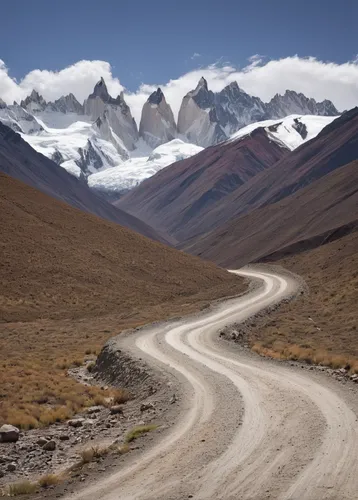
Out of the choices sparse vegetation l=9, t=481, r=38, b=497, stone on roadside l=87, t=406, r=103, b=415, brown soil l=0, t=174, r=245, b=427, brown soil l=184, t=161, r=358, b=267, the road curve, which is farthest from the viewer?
brown soil l=184, t=161, r=358, b=267

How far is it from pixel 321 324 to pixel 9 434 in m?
29.1

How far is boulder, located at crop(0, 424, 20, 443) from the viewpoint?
16.5 meters

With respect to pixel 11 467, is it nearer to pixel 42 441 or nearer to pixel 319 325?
pixel 42 441

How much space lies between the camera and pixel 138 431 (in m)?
16.1

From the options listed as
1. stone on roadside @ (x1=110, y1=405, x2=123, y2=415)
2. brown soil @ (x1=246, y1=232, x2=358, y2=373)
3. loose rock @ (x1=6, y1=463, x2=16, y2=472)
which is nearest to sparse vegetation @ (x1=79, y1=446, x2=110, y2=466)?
loose rock @ (x1=6, y1=463, x2=16, y2=472)

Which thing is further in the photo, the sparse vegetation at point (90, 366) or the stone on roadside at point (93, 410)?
the sparse vegetation at point (90, 366)

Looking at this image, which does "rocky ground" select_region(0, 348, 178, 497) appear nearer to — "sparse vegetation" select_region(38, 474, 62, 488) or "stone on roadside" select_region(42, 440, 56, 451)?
"stone on roadside" select_region(42, 440, 56, 451)

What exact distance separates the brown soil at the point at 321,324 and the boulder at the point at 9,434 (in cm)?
1386

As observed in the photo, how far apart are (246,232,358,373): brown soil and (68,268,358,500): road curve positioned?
4.39m

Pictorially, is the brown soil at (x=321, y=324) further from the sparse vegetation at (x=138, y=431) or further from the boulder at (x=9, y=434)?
the boulder at (x=9, y=434)

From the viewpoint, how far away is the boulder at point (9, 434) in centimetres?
1648

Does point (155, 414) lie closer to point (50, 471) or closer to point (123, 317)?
point (50, 471)

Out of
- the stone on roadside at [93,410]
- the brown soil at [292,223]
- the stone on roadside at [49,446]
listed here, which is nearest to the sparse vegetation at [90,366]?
the stone on roadside at [93,410]

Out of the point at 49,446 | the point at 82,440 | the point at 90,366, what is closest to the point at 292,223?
the point at 90,366
